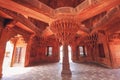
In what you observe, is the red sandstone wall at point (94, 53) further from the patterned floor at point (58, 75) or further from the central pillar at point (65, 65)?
the central pillar at point (65, 65)

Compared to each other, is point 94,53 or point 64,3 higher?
point 64,3

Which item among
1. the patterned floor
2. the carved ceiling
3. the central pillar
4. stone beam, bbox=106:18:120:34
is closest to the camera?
the patterned floor

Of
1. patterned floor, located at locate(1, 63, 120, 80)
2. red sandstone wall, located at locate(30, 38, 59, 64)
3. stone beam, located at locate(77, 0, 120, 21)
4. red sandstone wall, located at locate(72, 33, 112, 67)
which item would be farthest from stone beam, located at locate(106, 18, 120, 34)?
red sandstone wall, located at locate(30, 38, 59, 64)

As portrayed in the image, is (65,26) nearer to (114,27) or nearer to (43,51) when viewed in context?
(114,27)

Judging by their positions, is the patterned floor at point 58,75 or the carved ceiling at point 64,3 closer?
the patterned floor at point 58,75

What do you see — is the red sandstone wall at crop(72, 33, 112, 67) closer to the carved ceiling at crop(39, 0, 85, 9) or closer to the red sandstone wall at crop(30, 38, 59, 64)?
the red sandstone wall at crop(30, 38, 59, 64)

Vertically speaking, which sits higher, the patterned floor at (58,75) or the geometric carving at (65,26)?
the geometric carving at (65,26)

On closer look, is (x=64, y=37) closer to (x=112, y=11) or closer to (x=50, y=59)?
(x=112, y=11)

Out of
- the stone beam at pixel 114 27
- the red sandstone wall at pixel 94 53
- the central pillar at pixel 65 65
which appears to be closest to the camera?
the central pillar at pixel 65 65

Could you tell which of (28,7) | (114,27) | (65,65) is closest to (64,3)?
(114,27)

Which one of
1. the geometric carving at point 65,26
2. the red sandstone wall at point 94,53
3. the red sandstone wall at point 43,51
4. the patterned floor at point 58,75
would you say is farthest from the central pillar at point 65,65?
the red sandstone wall at point 43,51

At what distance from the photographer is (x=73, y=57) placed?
9359mm

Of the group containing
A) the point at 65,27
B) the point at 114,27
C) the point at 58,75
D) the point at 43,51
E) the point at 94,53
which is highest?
the point at 114,27

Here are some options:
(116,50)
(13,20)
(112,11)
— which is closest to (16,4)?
(13,20)
